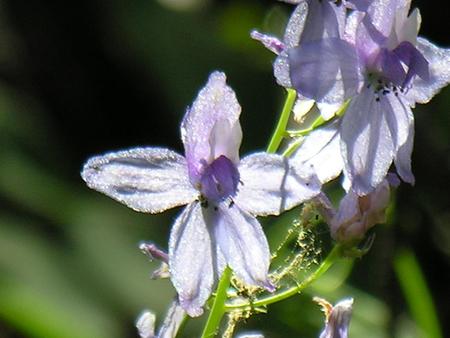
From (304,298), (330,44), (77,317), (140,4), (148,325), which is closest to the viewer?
(330,44)

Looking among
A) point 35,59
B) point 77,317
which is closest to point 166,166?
point 77,317

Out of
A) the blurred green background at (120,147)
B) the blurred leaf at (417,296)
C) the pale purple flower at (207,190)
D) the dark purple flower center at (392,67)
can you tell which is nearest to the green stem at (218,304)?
the pale purple flower at (207,190)

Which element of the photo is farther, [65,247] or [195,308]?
[65,247]

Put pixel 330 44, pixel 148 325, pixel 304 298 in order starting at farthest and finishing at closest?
pixel 304 298 < pixel 148 325 < pixel 330 44

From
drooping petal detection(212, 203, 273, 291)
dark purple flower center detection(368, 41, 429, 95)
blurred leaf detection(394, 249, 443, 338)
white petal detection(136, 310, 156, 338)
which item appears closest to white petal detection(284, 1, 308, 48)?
dark purple flower center detection(368, 41, 429, 95)

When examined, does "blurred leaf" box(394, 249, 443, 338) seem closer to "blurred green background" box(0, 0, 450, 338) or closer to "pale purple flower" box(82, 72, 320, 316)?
"blurred green background" box(0, 0, 450, 338)

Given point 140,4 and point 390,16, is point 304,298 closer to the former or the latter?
point 390,16

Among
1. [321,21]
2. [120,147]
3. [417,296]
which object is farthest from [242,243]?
[120,147]

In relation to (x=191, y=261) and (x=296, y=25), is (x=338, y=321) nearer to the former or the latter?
(x=191, y=261)
